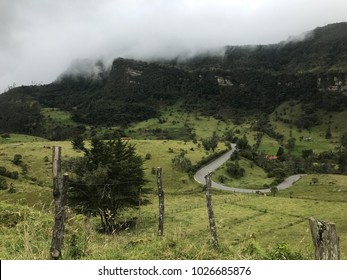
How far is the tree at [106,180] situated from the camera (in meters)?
44.1

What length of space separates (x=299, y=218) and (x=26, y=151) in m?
70.3

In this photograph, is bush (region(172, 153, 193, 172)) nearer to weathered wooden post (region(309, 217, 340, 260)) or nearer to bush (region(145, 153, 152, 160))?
bush (region(145, 153, 152, 160))

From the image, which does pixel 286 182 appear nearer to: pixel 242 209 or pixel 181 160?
pixel 181 160

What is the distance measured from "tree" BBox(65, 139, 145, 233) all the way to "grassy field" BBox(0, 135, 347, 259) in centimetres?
279

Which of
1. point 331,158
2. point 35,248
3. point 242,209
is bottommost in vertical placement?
point 331,158

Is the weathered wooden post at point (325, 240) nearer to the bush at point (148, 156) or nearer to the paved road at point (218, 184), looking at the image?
the paved road at point (218, 184)

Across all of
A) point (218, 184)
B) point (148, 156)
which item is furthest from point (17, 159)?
point (218, 184)

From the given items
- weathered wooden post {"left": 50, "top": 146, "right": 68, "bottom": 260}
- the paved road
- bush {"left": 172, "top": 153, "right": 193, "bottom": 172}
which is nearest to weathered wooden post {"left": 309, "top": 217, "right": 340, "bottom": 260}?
weathered wooden post {"left": 50, "top": 146, "right": 68, "bottom": 260}

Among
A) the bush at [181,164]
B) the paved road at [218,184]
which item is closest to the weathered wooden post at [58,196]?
the paved road at [218,184]

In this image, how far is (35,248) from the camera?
35.7ft

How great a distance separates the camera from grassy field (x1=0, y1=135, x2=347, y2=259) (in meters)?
10.2

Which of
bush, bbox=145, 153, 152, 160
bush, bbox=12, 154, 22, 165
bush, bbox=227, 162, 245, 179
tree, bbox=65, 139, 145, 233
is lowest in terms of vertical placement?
bush, bbox=227, 162, 245, 179

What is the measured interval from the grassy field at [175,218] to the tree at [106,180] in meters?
2.79

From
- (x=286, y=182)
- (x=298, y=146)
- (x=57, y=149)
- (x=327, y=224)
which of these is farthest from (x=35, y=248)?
(x=298, y=146)
